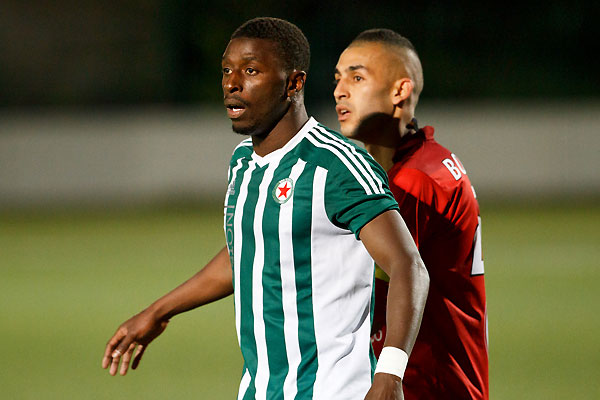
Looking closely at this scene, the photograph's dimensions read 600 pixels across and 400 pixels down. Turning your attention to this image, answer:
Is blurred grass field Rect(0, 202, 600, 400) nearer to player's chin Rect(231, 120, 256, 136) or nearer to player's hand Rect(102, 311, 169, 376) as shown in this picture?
player's hand Rect(102, 311, 169, 376)

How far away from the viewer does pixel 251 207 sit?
3.32 meters

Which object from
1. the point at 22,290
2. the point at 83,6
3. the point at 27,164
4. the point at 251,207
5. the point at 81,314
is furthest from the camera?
the point at 83,6

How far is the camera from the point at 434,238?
156 inches

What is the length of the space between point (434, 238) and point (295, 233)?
946mm

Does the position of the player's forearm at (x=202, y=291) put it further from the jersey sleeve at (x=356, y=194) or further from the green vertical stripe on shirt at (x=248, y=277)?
the jersey sleeve at (x=356, y=194)

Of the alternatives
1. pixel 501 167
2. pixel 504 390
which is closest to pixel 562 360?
pixel 504 390

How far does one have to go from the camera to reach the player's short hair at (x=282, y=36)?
10.8ft

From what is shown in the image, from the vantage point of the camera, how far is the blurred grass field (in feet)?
24.3

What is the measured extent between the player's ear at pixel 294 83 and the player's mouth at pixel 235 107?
16 cm

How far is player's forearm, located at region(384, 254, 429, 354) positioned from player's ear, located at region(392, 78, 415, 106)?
57.9 inches

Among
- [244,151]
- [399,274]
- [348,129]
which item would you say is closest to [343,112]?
[348,129]

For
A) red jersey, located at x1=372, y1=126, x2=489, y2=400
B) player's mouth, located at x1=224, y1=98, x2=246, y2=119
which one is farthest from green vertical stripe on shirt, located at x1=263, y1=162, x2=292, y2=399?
red jersey, located at x1=372, y1=126, x2=489, y2=400

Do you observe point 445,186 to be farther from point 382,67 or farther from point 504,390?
point 504,390

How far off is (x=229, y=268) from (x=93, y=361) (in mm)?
4604
